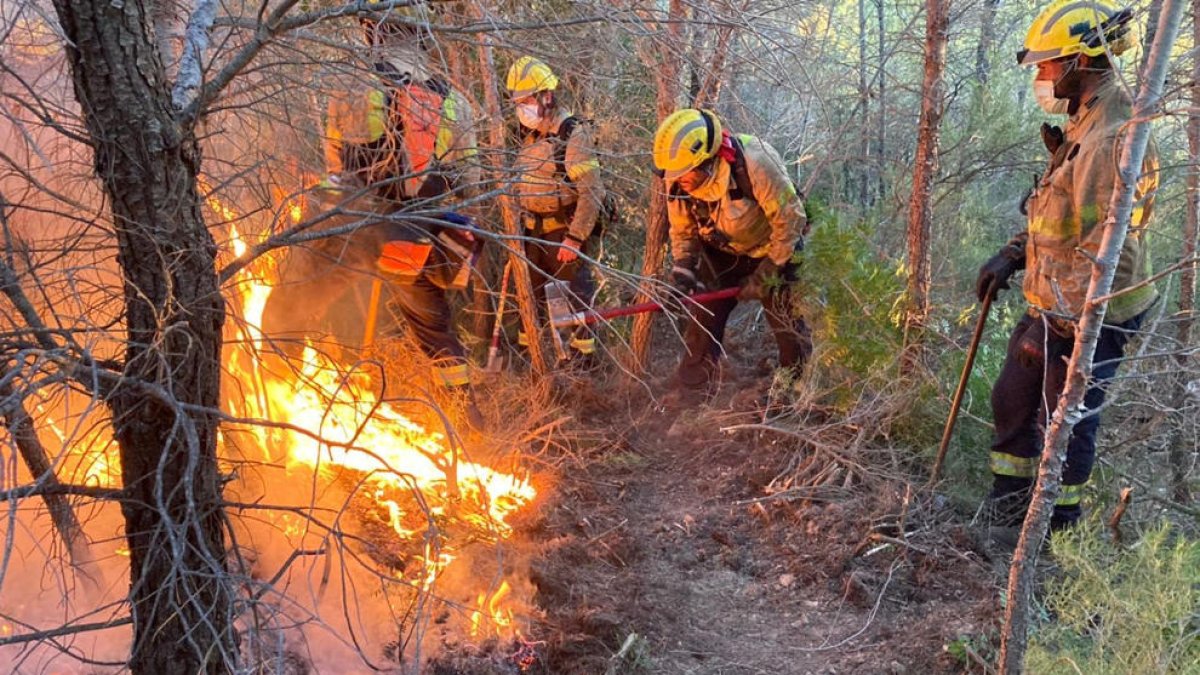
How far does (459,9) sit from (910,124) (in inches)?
275

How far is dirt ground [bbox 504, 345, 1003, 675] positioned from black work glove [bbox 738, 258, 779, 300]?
0.81 meters

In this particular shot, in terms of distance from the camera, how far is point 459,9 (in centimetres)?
352

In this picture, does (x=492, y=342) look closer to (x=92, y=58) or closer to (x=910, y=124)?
(x=92, y=58)

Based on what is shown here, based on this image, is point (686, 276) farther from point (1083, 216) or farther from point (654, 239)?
point (1083, 216)

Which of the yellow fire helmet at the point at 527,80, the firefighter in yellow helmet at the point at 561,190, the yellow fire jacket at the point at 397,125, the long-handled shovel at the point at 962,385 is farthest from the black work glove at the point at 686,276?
the yellow fire jacket at the point at 397,125

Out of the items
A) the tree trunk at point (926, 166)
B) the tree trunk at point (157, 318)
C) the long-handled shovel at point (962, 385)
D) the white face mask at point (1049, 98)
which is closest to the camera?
the tree trunk at point (157, 318)

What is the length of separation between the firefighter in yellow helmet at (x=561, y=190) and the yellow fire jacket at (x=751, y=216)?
1.99 ft

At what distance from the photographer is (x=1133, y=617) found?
98.8 inches

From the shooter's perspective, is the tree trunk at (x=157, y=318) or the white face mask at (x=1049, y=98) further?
the white face mask at (x=1049, y=98)

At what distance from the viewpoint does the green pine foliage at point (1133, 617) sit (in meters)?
2.45

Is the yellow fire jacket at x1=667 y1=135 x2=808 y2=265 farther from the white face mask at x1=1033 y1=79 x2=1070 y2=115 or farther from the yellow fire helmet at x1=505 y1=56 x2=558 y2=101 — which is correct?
the white face mask at x1=1033 y1=79 x2=1070 y2=115

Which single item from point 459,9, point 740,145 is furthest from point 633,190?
point 459,9

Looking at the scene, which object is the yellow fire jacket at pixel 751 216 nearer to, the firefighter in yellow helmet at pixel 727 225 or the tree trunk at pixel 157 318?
the firefighter in yellow helmet at pixel 727 225

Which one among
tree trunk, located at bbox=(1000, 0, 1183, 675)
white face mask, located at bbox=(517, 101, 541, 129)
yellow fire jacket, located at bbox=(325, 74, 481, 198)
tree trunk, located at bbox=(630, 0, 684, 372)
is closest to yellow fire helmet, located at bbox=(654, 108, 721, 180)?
tree trunk, located at bbox=(630, 0, 684, 372)
